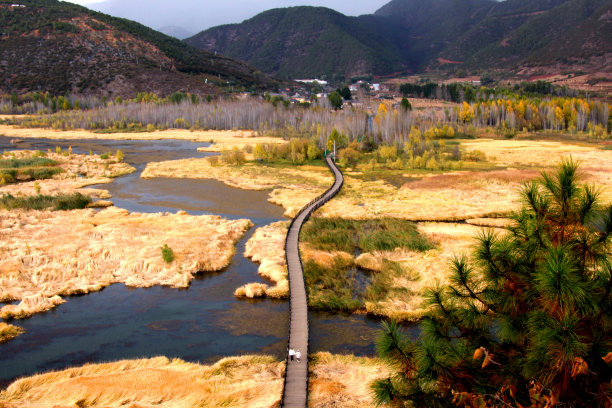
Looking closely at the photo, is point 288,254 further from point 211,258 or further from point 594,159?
point 594,159

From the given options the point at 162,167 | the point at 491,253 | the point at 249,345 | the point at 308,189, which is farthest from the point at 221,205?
the point at 491,253

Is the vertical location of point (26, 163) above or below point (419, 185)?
above

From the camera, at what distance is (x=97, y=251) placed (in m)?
24.5

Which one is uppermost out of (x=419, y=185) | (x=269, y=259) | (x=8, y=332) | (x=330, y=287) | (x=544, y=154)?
(x=544, y=154)

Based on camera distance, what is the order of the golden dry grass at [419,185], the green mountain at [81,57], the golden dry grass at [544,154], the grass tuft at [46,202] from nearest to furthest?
Result: the grass tuft at [46,202] → the golden dry grass at [419,185] → the golden dry grass at [544,154] → the green mountain at [81,57]

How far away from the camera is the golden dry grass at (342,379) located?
43.3 ft

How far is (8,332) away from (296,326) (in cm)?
975

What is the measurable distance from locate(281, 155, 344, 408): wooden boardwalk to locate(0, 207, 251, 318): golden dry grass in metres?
3.15

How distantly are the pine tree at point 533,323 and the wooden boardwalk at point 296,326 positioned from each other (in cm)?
539

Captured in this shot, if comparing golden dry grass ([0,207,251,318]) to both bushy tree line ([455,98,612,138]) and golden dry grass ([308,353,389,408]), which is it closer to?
golden dry grass ([308,353,389,408])

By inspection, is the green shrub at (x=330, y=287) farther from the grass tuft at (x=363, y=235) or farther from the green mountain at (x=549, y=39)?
the green mountain at (x=549, y=39)

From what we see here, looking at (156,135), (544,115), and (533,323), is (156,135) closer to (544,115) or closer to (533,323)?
(544,115)

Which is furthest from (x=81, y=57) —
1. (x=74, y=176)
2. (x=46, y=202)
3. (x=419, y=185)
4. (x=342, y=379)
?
(x=342, y=379)

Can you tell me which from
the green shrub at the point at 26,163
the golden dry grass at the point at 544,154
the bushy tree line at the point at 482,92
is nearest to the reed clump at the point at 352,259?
the golden dry grass at the point at 544,154
